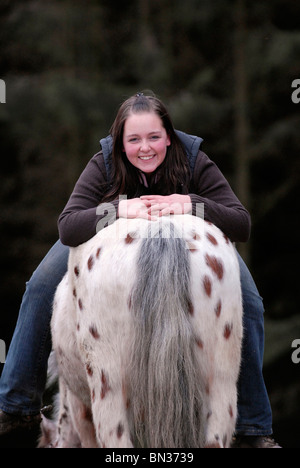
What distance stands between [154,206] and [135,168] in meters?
0.45

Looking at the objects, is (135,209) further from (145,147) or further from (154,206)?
(145,147)

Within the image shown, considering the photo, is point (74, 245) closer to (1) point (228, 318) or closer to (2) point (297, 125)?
(1) point (228, 318)

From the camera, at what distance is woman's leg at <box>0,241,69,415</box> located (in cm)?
311

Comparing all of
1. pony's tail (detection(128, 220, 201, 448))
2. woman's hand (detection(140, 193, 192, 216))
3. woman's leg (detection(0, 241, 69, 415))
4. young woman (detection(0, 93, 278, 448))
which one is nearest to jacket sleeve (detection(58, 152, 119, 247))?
young woman (detection(0, 93, 278, 448))

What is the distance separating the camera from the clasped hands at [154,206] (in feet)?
8.05

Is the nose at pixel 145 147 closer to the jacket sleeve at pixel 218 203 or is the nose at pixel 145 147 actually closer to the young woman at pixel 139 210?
the young woman at pixel 139 210

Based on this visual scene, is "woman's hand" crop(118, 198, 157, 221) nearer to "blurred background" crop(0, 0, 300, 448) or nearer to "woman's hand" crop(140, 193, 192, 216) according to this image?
"woman's hand" crop(140, 193, 192, 216)

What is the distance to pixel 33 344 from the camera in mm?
3182

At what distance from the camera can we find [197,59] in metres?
9.22

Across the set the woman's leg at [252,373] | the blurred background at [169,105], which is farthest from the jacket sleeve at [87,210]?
the blurred background at [169,105]

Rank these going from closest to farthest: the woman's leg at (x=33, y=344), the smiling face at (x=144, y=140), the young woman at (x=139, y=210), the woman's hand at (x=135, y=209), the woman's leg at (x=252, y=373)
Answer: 1. the woman's hand at (x=135, y=209)
2. the young woman at (x=139, y=210)
3. the smiling face at (x=144, y=140)
4. the woman's leg at (x=252, y=373)
5. the woman's leg at (x=33, y=344)

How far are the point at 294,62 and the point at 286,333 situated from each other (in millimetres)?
3313
